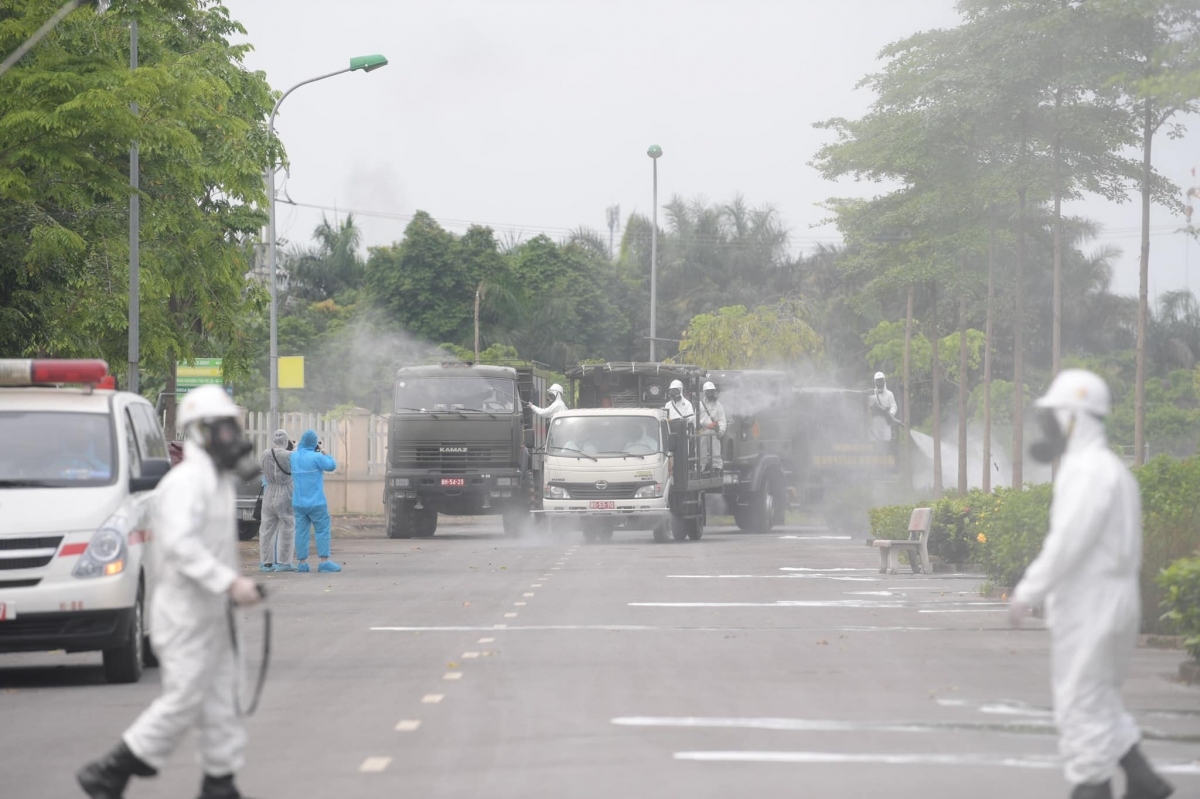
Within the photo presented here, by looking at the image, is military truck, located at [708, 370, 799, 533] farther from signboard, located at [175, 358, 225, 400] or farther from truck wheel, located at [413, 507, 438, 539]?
signboard, located at [175, 358, 225, 400]

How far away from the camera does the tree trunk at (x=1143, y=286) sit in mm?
22766

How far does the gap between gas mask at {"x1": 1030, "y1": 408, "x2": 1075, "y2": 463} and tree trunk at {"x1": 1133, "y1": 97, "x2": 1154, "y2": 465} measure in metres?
14.3

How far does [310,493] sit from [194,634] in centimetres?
1743

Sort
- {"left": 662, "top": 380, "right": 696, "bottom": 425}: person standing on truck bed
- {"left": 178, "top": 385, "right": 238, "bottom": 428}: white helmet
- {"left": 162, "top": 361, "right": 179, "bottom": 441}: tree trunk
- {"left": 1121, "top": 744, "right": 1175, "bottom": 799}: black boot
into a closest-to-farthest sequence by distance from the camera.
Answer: {"left": 1121, "top": 744, "right": 1175, "bottom": 799}: black boot → {"left": 178, "top": 385, "right": 238, "bottom": 428}: white helmet → {"left": 662, "top": 380, "right": 696, "bottom": 425}: person standing on truck bed → {"left": 162, "top": 361, "right": 179, "bottom": 441}: tree trunk

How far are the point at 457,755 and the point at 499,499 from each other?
25.8 metres

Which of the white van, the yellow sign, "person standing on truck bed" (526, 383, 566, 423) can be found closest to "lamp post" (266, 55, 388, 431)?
the yellow sign

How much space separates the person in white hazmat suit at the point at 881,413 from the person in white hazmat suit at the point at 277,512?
17623 millimetres

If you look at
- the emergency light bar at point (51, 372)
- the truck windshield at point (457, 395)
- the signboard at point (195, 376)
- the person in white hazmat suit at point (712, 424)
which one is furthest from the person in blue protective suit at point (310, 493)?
the signboard at point (195, 376)

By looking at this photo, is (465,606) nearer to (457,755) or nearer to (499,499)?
(457,755)

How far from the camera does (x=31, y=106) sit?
19.6m

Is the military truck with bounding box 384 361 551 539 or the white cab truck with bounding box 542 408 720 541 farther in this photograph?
the military truck with bounding box 384 361 551 539

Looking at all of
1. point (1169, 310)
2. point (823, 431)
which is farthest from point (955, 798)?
point (1169, 310)

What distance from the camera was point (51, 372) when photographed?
13008mm

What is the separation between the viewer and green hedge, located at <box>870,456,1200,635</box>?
14.6 m
